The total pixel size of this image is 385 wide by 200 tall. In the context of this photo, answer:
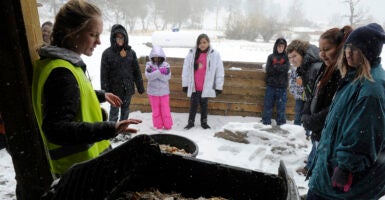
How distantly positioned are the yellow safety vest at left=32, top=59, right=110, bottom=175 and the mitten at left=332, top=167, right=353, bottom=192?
162 centimetres

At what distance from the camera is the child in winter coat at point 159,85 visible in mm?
5914

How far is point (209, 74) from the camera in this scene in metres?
6.21

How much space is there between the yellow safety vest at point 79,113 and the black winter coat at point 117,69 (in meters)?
3.69

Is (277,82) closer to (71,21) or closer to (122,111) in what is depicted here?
(122,111)

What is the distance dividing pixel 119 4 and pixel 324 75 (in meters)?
45.3

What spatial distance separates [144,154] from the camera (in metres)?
1.83

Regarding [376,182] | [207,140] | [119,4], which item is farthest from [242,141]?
[119,4]

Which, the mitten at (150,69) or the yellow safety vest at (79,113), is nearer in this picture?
the yellow safety vest at (79,113)

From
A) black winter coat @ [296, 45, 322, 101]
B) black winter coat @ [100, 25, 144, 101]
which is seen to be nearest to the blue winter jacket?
black winter coat @ [296, 45, 322, 101]

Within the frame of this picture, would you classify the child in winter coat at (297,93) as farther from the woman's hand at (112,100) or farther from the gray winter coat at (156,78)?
the woman's hand at (112,100)

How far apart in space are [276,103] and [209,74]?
164 cm

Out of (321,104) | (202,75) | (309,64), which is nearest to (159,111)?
(202,75)

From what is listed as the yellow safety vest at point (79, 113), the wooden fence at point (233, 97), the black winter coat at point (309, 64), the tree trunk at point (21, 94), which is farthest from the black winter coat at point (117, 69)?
the yellow safety vest at point (79, 113)

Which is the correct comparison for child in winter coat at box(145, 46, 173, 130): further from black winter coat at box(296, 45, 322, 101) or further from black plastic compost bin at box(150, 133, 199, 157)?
black winter coat at box(296, 45, 322, 101)
